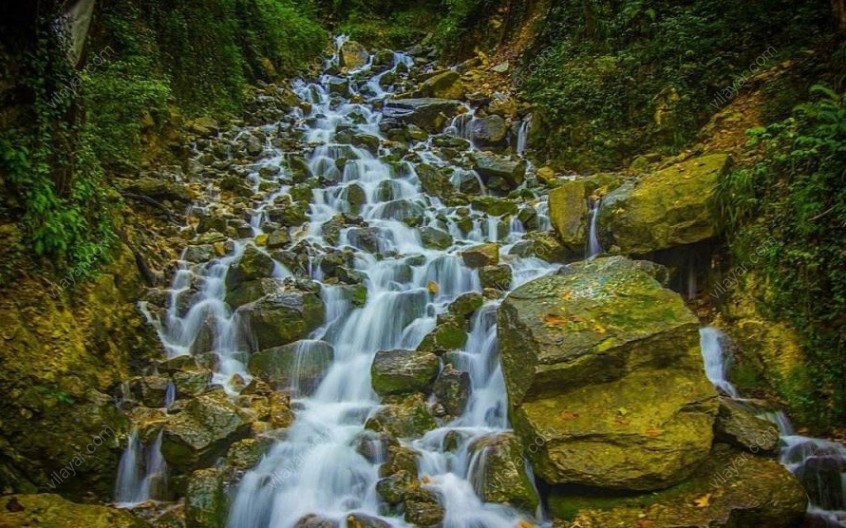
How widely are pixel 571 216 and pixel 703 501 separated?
4814 millimetres

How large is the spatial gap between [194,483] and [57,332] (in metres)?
2.12

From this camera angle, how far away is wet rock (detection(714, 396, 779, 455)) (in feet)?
17.2

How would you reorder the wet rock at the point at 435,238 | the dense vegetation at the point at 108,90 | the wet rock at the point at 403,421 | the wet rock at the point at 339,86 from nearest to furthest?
the dense vegetation at the point at 108,90, the wet rock at the point at 403,421, the wet rock at the point at 435,238, the wet rock at the point at 339,86

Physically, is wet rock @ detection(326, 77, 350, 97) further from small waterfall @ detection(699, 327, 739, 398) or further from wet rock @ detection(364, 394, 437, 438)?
small waterfall @ detection(699, 327, 739, 398)

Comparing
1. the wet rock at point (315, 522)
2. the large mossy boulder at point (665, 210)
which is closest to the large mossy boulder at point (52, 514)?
the wet rock at point (315, 522)

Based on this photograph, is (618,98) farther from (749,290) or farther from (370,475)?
(370,475)

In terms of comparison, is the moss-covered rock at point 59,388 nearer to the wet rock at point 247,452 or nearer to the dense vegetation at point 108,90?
the dense vegetation at point 108,90

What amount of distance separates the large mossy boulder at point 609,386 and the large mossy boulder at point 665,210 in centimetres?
154

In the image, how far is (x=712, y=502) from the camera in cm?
476

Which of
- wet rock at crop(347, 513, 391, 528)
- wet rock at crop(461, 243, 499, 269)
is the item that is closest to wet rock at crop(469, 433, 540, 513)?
wet rock at crop(347, 513, 391, 528)

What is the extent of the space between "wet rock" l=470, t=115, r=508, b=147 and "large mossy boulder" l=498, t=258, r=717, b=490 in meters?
6.99

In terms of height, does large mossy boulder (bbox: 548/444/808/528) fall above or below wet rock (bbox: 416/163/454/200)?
below

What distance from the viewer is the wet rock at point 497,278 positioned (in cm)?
832

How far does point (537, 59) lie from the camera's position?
1354 centimetres
